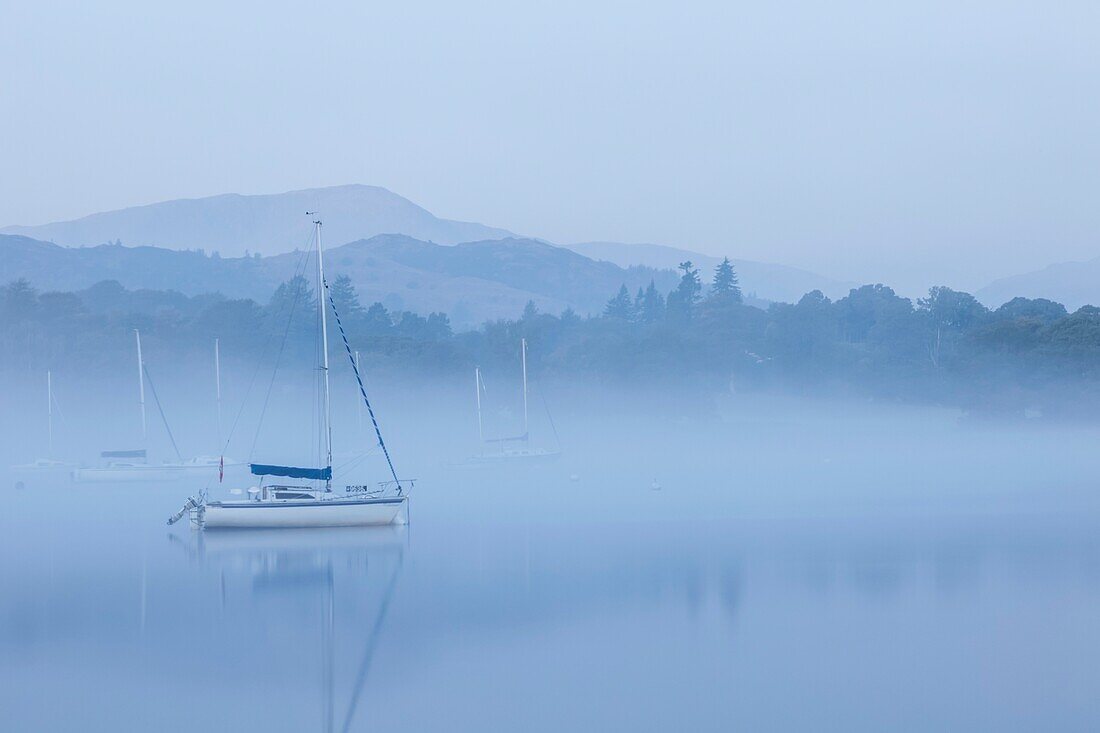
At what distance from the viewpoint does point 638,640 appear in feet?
56.0

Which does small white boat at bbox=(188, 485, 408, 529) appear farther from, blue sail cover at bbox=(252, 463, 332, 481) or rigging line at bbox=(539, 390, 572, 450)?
rigging line at bbox=(539, 390, 572, 450)

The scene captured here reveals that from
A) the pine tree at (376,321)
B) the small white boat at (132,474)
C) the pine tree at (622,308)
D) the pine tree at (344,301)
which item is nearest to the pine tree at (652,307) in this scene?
the pine tree at (622,308)

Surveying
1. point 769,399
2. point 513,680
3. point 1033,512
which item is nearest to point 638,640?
point 513,680

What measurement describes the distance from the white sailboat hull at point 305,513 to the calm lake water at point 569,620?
1.16ft

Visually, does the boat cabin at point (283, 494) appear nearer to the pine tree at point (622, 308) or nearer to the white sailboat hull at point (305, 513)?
Result: the white sailboat hull at point (305, 513)

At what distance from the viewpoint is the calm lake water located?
45.3ft

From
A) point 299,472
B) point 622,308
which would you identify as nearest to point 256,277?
point 622,308

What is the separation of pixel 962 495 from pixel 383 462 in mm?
28602

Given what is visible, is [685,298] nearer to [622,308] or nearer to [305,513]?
[622,308]

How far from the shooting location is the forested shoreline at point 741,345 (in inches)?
2635

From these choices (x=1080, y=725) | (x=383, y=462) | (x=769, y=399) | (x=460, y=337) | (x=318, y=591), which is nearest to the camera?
(x=1080, y=725)

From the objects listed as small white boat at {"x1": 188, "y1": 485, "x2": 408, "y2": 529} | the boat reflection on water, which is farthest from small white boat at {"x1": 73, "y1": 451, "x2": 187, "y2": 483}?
small white boat at {"x1": 188, "y1": 485, "x2": 408, "y2": 529}

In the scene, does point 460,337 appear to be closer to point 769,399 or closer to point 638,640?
point 769,399

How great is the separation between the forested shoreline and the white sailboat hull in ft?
137
